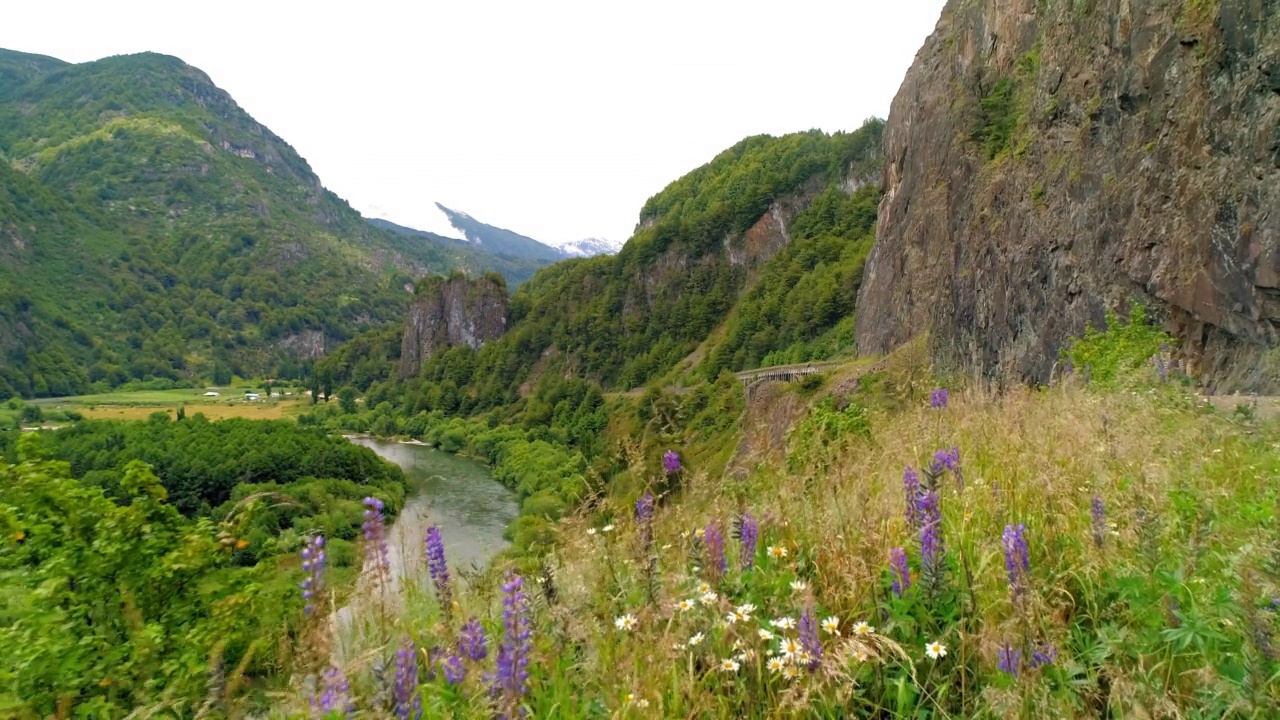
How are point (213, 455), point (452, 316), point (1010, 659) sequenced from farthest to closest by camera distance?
point (452, 316), point (213, 455), point (1010, 659)

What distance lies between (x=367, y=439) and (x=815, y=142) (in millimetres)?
94106

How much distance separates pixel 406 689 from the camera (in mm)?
2225

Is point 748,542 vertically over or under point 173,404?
over

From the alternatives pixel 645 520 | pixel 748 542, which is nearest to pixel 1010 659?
pixel 748 542

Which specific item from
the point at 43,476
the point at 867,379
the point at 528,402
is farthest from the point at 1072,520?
the point at 528,402

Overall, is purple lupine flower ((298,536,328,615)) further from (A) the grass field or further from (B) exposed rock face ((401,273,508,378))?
(B) exposed rock face ((401,273,508,378))

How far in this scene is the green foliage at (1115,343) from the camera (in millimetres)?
11919

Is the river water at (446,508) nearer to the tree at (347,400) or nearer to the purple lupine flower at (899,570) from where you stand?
the purple lupine flower at (899,570)

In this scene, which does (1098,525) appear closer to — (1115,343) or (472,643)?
(472,643)

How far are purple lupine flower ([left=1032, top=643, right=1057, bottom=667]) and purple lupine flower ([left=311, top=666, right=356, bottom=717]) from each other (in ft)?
6.97

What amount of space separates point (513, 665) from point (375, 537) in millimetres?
1302

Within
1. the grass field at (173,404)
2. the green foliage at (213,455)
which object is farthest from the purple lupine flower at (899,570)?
the grass field at (173,404)

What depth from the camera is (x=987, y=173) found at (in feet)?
71.8

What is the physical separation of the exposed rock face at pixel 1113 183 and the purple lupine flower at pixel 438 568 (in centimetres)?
1170
